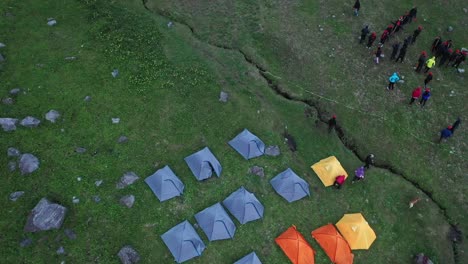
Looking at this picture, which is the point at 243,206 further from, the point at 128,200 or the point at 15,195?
the point at 15,195

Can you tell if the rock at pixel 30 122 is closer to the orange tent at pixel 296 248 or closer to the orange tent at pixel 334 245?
the orange tent at pixel 296 248

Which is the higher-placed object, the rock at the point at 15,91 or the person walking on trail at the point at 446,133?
the person walking on trail at the point at 446,133

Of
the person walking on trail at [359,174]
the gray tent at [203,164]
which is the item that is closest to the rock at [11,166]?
the gray tent at [203,164]

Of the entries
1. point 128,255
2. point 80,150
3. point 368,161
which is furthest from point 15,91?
point 368,161

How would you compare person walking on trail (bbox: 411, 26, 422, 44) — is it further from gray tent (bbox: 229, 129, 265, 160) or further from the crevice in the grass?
gray tent (bbox: 229, 129, 265, 160)

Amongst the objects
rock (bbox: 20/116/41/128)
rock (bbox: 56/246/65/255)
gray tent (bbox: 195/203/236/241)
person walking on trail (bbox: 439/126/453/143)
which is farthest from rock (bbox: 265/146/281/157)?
rock (bbox: 20/116/41/128)

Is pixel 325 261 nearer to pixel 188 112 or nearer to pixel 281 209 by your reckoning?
pixel 281 209
